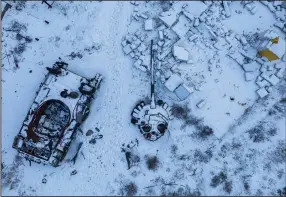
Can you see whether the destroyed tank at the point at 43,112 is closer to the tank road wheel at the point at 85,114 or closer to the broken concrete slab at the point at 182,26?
the tank road wheel at the point at 85,114

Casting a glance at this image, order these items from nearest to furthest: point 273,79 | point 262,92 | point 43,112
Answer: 1. point 43,112
2. point 262,92
3. point 273,79

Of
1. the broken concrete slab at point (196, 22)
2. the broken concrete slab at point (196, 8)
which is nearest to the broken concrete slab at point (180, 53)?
the broken concrete slab at point (196, 22)

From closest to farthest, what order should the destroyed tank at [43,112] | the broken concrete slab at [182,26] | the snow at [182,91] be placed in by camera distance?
the destroyed tank at [43,112] → the snow at [182,91] → the broken concrete slab at [182,26]

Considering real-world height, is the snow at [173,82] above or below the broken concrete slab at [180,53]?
below

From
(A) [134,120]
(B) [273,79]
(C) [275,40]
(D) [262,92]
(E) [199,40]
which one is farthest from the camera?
(E) [199,40]

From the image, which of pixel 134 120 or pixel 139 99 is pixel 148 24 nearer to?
pixel 139 99

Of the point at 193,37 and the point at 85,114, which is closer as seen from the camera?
the point at 85,114

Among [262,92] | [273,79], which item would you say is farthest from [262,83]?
[273,79]

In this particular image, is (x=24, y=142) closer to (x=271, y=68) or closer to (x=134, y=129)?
(x=134, y=129)
